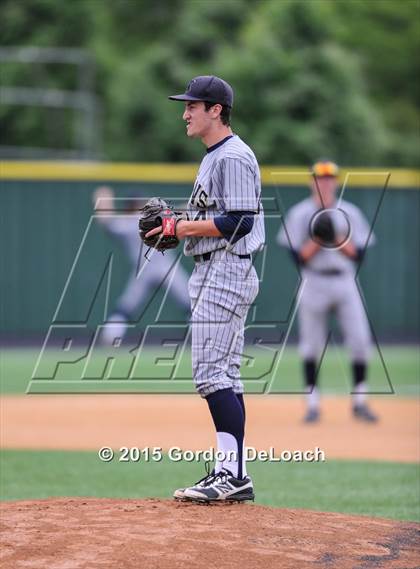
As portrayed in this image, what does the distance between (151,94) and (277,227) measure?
10.5 m

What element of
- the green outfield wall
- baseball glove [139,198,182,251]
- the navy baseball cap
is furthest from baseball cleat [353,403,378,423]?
the green outfield wall

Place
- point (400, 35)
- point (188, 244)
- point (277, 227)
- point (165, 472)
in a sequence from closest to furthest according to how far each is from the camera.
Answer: point (188, 244) < point (165, 472) < point (277, 227) < point (400, 35)

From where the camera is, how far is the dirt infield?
9.03 metres

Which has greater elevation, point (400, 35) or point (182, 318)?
point (400, 35)

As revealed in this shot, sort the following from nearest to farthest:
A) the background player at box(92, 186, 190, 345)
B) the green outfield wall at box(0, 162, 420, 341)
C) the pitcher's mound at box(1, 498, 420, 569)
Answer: the pitcher's mound at box(1, 498, 420, 569), the background player at box(92, 186, 190, 345), the green outfield wall at box(0, 162, 420, 341)

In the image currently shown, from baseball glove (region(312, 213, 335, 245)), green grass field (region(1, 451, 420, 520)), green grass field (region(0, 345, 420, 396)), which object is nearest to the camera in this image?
green grass field (region(1, 451, 420, 520))

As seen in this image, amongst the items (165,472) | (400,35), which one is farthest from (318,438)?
(400,35)

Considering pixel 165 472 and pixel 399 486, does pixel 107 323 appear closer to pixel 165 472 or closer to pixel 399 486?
pixel 165 472

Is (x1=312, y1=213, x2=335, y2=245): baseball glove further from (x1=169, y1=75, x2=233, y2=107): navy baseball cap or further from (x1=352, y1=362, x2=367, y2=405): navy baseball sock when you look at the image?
(x1=169, y1=75, x2=233, y2=107): navy baseball cap

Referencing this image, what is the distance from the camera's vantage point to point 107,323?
49.2 ft

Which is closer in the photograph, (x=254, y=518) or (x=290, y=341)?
(x=254, y=518)

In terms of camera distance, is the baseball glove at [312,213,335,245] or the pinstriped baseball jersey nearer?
the pinstriped baseball jersey

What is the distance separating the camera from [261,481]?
25.2ft

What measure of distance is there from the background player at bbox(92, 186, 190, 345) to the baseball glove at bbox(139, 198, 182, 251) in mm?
9044
